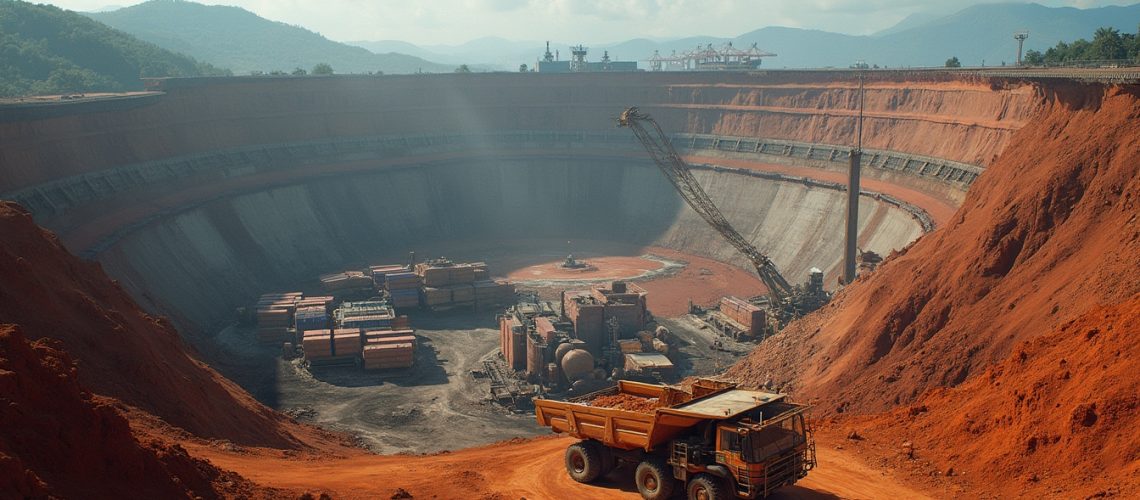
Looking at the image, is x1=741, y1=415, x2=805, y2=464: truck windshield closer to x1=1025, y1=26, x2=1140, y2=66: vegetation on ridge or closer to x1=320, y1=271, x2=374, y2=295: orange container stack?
x1=320, y1=271, x2=374, y2=295: orange container stack

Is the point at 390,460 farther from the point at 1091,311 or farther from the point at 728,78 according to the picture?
the point at 728,78

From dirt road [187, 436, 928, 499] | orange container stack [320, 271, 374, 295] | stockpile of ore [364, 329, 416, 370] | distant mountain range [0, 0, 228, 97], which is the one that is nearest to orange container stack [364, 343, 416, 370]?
stockpile of ore [364, 329, 416, 370]

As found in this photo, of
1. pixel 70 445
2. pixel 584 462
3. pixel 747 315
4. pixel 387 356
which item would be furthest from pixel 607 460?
pixel 747 315

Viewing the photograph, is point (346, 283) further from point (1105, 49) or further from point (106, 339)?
point (1105, 49)

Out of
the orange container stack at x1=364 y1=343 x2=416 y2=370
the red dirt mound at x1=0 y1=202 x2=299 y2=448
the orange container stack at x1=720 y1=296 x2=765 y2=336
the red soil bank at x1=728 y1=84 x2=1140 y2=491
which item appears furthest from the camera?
the orange container stack at x1=720 y1=296 x2=765 y2=336

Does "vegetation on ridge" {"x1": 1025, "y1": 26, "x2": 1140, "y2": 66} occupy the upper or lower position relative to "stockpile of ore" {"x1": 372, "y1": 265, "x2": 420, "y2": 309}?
upper

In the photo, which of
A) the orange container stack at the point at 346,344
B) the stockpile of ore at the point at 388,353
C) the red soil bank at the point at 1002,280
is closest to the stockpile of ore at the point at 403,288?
the stockpile of ore at the point at 388,353

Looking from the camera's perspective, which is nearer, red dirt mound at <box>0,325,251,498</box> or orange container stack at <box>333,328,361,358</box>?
red dirt mound at <box>0,325,251,498</box>
